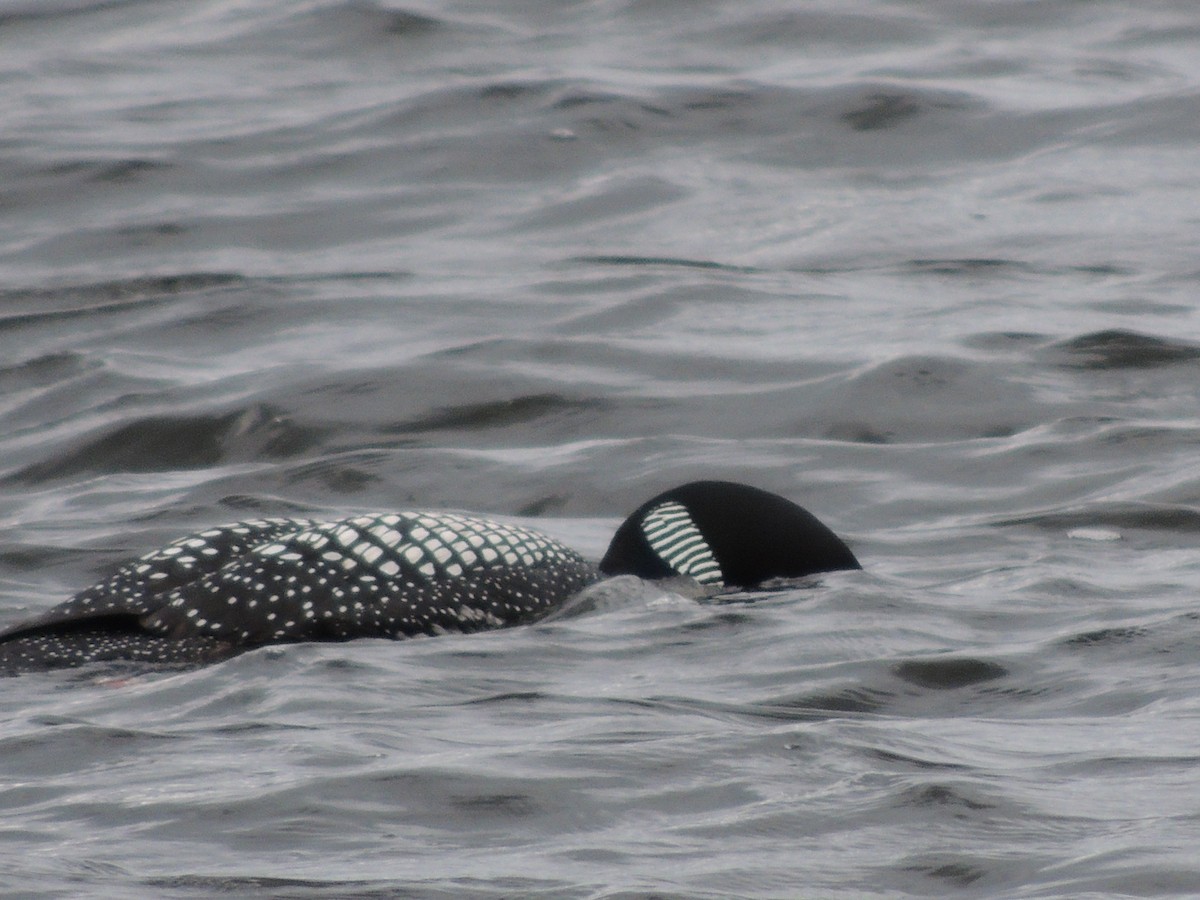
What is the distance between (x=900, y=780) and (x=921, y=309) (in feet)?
17.9

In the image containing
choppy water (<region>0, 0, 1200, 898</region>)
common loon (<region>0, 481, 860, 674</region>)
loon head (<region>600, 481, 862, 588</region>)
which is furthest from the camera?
loon head (<region>600, 481, 862, 588</region>)

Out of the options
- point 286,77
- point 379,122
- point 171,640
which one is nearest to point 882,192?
point 379,122

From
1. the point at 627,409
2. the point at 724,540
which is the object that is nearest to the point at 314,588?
the point at 724,540

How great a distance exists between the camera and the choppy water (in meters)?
3.71

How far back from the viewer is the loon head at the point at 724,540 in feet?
19.7

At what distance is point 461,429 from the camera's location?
26.2 feet

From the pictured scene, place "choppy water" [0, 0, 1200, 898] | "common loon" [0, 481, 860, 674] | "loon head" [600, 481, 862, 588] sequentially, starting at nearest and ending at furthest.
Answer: "choppy water" [0, 0, 1200, 898]
"common loon" [0, 481, 860, 674]
"loon head" [600, 481, 862, 588]

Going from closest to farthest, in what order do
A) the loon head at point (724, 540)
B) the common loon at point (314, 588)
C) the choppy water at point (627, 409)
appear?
the choppy water at point (627, 409), the common loon at point (314, 588), the loon head at point (724, 540)

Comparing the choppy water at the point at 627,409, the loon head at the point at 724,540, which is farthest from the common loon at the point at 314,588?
the choppy water at the point at 627,409

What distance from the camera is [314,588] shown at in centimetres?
527

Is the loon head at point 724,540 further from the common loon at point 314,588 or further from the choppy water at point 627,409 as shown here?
the choppy water at point 627,409

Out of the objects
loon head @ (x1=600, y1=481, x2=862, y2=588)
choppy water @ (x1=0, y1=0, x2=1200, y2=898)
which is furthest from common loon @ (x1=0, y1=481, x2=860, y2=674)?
choppy water @ (x1=0, y1=0, x2=1200, y2=898)

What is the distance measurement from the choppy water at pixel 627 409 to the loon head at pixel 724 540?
0.21 m

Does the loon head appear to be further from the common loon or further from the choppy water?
the choppy water
